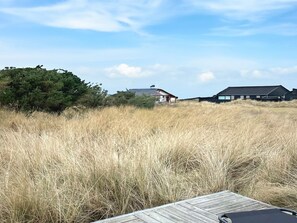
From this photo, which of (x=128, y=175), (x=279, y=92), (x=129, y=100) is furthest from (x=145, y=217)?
(x=279, y=92)

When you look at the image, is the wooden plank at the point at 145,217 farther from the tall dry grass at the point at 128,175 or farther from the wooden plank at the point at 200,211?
the tall dry grass at the point at 128,175

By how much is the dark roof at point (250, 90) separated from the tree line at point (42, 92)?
53.8m

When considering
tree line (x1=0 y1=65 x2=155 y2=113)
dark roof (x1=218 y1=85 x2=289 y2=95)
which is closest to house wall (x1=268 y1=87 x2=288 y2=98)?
dark roof (x1=218 y1=85 x2=289 y2=95)

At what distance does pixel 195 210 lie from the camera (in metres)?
2.89

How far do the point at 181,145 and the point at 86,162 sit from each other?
1.80 meters

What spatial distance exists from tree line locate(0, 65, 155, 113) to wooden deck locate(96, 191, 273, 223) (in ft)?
34.2

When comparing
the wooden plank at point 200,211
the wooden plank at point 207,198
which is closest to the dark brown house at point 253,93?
the wooden plank at point 207,198

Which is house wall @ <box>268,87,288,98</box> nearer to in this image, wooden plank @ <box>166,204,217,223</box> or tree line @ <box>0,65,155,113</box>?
tree line @ <box>0,65,155,113</box>

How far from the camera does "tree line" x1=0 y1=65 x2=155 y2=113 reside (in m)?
12.6

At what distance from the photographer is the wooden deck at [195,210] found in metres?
2.68

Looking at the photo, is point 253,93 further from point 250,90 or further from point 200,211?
point 200,211

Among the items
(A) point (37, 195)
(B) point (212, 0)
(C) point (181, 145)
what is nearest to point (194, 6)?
(B) point (212, 0)

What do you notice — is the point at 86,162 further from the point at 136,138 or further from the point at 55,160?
the point at 136,138

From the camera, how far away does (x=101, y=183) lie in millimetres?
3891
